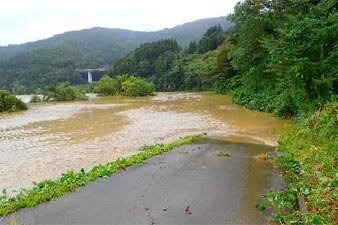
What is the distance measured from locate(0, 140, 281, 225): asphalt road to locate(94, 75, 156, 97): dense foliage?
168 feet

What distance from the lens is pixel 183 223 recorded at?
6.77 metres

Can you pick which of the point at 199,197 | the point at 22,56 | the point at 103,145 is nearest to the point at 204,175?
the point at 199,197

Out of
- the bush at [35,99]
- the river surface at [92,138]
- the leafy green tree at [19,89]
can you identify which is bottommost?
the leafy green tree at [19,89]

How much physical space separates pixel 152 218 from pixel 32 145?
1229cm

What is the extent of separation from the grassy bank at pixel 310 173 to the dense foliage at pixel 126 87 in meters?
48.2

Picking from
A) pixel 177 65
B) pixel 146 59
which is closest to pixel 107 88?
pixel 177 65

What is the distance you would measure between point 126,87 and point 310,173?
186ft

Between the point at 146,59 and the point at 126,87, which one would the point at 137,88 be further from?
the point at 146,59

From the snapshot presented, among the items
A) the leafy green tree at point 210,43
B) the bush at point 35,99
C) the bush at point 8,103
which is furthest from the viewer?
the leafy green tree at point 210,43

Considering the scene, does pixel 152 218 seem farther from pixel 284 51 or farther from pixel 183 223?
pixel 284 51

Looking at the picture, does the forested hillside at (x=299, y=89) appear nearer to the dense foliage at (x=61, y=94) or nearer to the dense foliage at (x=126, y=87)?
the dense foliage at (x=126, y=87)

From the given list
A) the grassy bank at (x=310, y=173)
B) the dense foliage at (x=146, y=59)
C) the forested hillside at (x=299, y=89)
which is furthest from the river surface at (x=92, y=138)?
the dense foliage at (x=146, y=59)

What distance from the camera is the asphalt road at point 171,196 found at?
23.0 ft

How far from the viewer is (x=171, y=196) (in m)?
Result: 8.23
